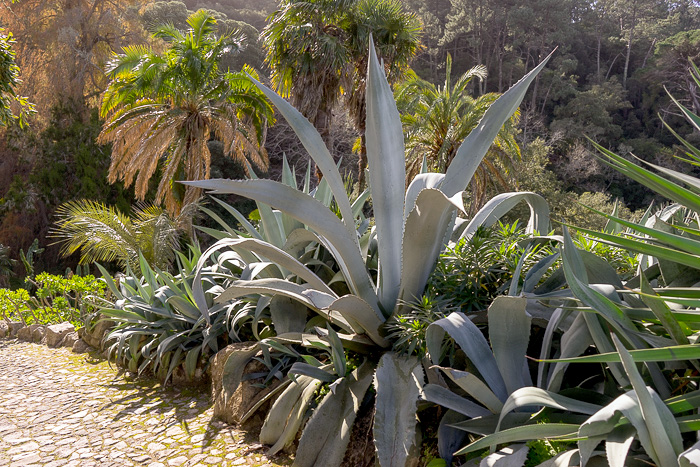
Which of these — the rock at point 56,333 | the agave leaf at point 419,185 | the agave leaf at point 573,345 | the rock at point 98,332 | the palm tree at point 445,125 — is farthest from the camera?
the palm tree at point 445,125

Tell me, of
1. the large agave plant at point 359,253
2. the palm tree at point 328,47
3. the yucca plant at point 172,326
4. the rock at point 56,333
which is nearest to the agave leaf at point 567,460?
the large agave plant at point 359,253

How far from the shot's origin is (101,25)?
20.8 m

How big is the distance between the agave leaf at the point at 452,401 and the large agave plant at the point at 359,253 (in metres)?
0.15

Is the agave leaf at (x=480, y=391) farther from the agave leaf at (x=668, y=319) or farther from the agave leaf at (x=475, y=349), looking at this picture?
the agave leaf at (x=668, y=319)

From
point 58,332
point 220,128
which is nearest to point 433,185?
point 58,332

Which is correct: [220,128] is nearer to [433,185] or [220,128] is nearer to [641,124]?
[433,185]

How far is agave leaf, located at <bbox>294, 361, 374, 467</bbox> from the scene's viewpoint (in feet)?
6.47

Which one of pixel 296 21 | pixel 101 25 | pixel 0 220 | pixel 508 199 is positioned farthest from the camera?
pixel 101 25

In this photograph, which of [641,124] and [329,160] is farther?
[641,124]

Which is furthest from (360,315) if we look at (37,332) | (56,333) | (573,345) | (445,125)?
(445,125)

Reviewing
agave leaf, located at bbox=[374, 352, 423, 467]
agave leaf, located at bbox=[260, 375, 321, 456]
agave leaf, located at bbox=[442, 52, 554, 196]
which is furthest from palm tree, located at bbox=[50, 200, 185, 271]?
agave leaf, located at bbox=[374, 352, 423, 467]

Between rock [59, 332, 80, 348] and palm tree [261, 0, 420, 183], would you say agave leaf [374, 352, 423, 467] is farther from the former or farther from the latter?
palm tree [261, 0, 420, 183]

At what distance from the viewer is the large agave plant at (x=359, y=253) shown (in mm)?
2031

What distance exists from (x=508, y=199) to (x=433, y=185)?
397 millimetres
